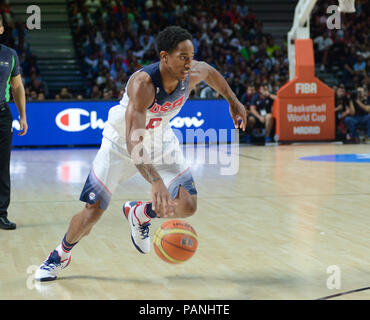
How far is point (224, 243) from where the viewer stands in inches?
222

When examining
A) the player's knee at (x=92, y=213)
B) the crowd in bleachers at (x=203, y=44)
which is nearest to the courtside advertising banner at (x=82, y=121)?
the crowd in bleachers at (x=203, y=44)

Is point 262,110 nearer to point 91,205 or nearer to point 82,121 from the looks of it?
point 82,121

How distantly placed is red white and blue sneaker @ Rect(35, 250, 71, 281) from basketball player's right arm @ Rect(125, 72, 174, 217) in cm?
91

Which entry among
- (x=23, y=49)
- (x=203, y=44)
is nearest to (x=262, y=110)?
(x=203, y=44)

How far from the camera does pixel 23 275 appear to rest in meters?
4.63

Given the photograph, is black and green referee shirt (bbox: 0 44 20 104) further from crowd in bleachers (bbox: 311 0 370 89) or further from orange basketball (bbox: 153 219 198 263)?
crowd in bleachers (bbox: 311 0 370 89)

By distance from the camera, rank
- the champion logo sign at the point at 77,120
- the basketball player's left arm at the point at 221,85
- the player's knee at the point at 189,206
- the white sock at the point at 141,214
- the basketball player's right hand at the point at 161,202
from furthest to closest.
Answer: the champion logo sign at the point at 77,120 → the white sock at the point at 141,214 → the basketball player's left arm at the point at 221,85 → the player's knee at the point at 189,206 → the basketball player's right hand at the point at 161,202

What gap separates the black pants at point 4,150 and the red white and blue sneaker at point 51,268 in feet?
6.57

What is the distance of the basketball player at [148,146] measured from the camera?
13.6 feet

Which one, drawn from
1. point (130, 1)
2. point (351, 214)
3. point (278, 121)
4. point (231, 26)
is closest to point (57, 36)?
point (130, 1)

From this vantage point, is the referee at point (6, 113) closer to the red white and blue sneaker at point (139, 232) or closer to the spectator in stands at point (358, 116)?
the red white and blue sneaker at point (139, 232)

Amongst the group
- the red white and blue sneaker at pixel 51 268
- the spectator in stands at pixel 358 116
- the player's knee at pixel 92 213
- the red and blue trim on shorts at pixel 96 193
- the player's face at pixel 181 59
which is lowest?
the spectator in stands at pixel 358 116

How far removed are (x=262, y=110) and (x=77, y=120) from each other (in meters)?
4.52

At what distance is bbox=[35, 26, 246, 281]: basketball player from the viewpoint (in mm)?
4156
